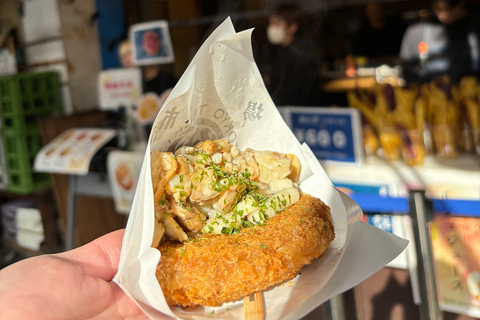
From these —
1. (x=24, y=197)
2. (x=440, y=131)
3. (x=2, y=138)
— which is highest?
(x=2, y=138)

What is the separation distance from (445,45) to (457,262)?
4499mm

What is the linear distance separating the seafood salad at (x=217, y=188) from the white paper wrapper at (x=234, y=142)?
79mm

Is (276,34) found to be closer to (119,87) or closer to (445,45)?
(119,87)

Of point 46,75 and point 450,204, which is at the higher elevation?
point 46,75

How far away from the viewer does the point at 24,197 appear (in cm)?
542

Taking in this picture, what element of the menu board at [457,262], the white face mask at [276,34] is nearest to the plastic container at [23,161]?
the white face mask at [276,34]

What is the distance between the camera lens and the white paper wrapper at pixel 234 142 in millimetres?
1320

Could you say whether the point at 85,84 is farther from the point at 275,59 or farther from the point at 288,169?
the point at 288,169

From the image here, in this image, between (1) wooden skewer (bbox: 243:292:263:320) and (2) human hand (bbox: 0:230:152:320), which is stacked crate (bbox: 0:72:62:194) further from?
(1) wooden skewer (bbox: 243:292:263:320)

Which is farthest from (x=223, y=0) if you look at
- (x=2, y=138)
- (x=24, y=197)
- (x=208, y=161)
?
(x=24, y=197)

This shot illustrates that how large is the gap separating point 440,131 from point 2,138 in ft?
15.1

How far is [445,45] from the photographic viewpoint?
5.88 m

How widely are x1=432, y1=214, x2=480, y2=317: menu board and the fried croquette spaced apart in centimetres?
99

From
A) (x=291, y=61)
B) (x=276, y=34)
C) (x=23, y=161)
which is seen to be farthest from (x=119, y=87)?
(x=291, y=61)
